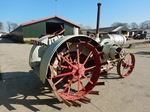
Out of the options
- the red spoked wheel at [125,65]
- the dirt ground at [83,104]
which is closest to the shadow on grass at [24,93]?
the dirt ground at [83,104]

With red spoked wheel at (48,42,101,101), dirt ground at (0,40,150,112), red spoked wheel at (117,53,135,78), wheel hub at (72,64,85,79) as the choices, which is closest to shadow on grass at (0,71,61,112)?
dirt ground at (0,40,150,112)

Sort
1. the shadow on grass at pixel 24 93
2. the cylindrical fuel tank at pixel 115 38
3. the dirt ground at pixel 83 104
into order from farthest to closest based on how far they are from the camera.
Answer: the cylindrical fuel tank at pixel 115 38 → the shadow on grass at pixel 24 93 → the dirt ground at pixel 83 104

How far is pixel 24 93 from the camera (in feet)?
11.0

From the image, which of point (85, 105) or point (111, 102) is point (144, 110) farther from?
point (85, 105)

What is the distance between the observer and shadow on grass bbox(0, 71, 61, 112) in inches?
113

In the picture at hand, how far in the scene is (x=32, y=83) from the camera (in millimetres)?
4031

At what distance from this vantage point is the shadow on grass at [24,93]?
9.45 feet

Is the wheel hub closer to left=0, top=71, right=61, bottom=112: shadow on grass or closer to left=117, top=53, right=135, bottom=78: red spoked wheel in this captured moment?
left=0, top=71, right=61, bottom=112: shadow on grass

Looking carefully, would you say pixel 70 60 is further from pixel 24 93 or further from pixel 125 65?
pixel 125 65

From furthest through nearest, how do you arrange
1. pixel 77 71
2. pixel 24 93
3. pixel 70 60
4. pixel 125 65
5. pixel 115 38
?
1. pixel 125 65
2. pixel 115 38
3. pixel 24 93
4. pixel 70 60
5. pixel 77 71

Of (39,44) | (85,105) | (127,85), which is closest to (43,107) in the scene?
(85,105)

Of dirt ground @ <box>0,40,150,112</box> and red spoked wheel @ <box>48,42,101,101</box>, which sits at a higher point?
red spoked wheel @ <box>48,42,101,101</box>

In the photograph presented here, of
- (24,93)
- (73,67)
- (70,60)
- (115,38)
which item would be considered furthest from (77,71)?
(115,38)

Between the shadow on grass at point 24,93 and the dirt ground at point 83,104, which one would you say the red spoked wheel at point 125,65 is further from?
the shadow on grass at point 24,93
